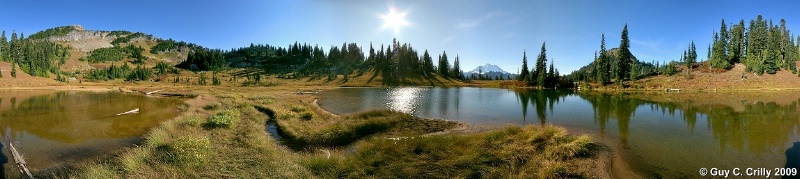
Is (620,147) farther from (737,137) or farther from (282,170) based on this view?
(282,170)

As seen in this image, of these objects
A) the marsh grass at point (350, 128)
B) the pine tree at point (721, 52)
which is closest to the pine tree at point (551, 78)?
the pine tree at point (721, 52)

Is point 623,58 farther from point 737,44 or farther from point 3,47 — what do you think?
point 3,47

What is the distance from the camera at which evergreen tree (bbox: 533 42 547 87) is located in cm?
13375

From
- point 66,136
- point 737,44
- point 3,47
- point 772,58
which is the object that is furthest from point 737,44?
point 3,47

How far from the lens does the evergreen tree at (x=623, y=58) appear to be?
11731cm

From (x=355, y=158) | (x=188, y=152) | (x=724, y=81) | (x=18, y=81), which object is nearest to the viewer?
(x=188, y=152)

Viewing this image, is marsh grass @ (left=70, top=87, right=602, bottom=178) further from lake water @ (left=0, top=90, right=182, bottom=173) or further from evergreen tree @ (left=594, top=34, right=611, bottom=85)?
evergreen tree @ (left=594, top=34, right=611, bottom=85)

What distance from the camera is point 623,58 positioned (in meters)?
118

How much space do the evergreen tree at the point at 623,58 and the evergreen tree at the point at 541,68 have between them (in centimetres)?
2525

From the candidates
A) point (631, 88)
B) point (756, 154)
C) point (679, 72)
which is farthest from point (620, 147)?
point (679, 72)

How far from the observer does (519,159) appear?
1659 centimetres

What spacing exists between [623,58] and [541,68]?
1180 inches

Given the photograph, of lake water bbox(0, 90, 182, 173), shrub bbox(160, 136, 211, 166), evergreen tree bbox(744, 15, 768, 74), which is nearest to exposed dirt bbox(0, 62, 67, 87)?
lake water bbox(0, 90, 182, 173)

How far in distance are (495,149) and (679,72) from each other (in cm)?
14681
